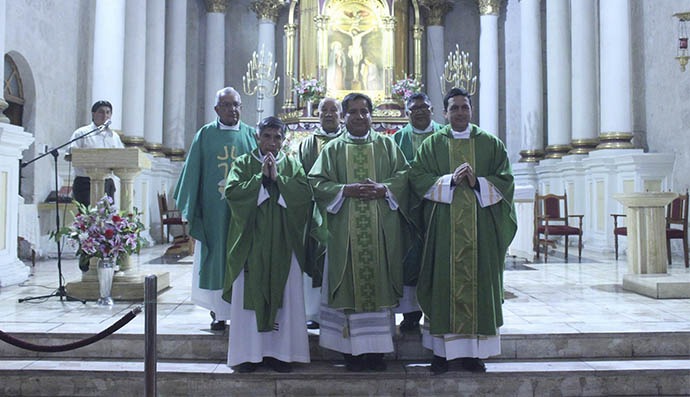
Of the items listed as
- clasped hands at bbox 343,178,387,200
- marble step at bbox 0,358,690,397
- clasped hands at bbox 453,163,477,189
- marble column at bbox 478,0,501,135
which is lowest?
marble step at bbox 0,358,690,397

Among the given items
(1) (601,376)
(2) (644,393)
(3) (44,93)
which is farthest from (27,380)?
(3) (44,93)

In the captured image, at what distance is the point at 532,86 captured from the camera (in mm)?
13430

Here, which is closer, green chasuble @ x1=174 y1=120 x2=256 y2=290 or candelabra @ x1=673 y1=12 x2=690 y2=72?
green chasuble @ x1=174 y1=120 x2=256 y2=290

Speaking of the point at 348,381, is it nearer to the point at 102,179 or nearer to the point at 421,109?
the point at 421,109

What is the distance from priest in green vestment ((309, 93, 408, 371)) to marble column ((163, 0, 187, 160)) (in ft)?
34.2

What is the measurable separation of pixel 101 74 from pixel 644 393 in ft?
31.3

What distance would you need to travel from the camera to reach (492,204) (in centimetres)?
405

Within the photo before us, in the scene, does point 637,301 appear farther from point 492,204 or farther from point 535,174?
point 535,174

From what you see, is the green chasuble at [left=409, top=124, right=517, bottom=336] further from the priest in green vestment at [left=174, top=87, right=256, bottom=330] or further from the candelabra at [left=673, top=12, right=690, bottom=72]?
the candelabra at [left=673, top=12, right=690, bottom=72]

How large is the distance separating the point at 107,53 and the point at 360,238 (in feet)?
27.0

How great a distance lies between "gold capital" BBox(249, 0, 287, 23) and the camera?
1519 cm

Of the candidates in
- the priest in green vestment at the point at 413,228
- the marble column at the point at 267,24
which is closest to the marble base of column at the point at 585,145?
the marble column at the point at 267,24

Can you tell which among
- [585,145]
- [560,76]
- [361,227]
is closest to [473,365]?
[361,227]

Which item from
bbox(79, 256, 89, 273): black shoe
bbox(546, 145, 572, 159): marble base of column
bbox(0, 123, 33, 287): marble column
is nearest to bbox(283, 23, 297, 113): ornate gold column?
bbox(546, 145, 572, 159): marble base of column
